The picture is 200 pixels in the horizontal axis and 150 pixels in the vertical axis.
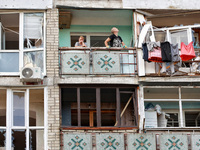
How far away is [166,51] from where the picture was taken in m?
18.3

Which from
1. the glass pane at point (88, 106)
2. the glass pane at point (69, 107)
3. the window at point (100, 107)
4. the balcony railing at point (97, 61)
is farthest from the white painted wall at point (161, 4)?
the glass pane at point (69, 107)

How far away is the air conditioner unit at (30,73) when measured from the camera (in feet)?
58.1

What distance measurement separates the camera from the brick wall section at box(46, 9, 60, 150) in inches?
702

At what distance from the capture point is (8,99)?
18.0 m

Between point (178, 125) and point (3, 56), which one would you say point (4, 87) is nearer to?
point (3, 56)

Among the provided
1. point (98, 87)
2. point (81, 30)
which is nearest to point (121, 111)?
point (98, 87)

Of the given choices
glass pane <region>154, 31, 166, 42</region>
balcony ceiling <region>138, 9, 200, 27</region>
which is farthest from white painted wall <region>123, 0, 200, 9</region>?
glass pane <region>154, 31, 166, 42</region>

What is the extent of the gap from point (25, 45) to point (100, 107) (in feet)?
10.4

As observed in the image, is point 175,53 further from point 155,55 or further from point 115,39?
point 115,39

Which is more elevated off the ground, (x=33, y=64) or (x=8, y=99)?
(x=33, y=64)

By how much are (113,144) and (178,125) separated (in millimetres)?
2943

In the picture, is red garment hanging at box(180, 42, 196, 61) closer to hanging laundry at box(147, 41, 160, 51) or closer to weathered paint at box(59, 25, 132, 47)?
hanging laundry at box(147, 41, 160, 51)

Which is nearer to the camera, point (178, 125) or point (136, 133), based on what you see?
point (136, 133)

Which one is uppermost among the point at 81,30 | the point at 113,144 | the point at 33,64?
the point at 81,30
